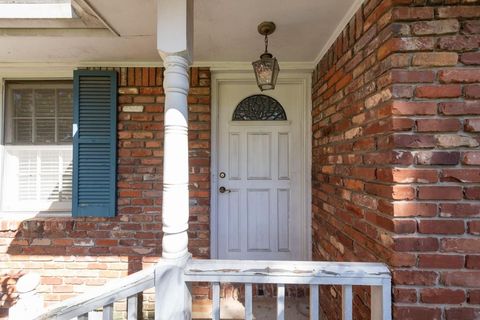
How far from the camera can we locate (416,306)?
116 centimetres

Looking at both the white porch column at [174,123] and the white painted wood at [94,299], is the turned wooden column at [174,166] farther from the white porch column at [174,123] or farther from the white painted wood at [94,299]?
the white painted wood at [94,299]

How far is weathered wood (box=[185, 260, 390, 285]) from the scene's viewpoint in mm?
1200

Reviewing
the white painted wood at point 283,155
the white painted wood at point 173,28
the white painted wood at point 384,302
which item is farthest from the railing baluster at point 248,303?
the white painted wood at point 283,155

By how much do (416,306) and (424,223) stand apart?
0.38 metres

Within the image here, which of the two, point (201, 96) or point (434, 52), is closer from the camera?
point (434, 52)

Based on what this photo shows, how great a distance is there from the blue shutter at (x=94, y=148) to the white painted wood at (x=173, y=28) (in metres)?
1.32

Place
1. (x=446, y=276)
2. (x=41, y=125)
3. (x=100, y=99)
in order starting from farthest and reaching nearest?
(x=41, y=125) < (x=100, y=99) < (x=446, y=276)

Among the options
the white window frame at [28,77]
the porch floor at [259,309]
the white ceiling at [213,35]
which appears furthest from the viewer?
the white window frame at [28,77]

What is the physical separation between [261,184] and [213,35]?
1412 millimetres

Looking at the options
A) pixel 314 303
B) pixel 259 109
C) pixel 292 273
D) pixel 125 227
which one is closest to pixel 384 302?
pixel 314 303

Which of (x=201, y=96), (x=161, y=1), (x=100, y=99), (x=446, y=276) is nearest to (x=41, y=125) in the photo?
(x=100, y=99)

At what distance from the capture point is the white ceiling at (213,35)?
5.28 feet

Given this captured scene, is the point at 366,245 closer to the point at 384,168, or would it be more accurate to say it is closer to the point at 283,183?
the point at 384,168

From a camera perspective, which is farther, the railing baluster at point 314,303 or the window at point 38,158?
the window at point 38,158
